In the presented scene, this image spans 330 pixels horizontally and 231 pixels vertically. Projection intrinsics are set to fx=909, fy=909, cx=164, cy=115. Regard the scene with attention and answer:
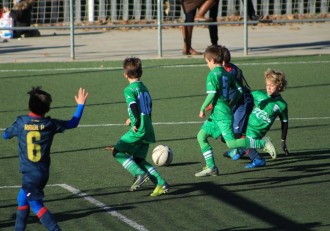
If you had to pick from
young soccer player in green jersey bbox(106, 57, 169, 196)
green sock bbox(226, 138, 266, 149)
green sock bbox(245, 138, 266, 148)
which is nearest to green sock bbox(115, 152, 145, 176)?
young soccer player in green jersey bbox(106, 57, 169, 196)

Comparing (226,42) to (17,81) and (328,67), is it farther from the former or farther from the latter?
(17,81)

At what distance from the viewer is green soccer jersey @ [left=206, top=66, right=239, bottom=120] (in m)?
10.3

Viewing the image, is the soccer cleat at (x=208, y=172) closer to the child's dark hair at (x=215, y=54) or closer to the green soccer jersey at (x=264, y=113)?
the green soccer jersey at (x=264, y=113)

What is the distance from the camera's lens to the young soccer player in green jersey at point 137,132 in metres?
9.59

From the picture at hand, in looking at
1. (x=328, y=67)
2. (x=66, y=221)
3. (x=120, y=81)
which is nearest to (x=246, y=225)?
(x=66, y=221)

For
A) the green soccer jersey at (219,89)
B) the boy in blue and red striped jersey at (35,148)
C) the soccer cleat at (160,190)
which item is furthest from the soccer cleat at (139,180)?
the boy in blue and red striped jersey at (35,148)

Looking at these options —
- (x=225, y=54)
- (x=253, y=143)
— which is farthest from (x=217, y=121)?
(x=225, y=54)

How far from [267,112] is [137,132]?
2.26 meters

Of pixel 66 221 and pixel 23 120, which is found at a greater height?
pixel 23 120

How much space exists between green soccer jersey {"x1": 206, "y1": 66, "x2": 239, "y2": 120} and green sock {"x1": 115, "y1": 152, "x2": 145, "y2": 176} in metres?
1.29

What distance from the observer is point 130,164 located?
382 inches

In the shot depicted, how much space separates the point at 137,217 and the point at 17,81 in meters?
Answer: 10.2

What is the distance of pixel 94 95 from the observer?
16.9m

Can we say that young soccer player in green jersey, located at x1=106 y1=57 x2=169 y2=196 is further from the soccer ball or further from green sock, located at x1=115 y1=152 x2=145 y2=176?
the soccer ball
